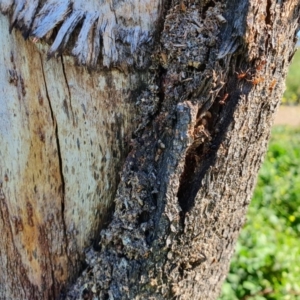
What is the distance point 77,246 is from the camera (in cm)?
152

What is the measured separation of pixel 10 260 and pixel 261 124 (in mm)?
970

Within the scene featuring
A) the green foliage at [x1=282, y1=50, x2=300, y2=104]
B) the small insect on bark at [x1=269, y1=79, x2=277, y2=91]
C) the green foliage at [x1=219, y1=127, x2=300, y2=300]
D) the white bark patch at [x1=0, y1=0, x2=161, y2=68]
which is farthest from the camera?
the green foliage at [x1=282, y1=50, x2=300, y2=104]

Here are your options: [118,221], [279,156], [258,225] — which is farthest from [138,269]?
[279,156]

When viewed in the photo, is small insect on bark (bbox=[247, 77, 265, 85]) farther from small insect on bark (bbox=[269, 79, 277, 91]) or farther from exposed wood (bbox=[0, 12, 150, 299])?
exposed wood (bbox=[0, 12, 150, 299])

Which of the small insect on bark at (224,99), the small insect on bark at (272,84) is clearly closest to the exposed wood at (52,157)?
the small insect on bark at (224,99)

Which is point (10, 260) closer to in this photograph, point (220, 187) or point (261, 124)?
point (220, 187)

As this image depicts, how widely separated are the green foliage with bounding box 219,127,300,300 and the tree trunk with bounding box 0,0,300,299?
68.1 inches

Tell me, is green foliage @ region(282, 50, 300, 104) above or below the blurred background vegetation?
below

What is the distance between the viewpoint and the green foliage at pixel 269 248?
10.3 feet

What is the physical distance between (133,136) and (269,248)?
2437 millimetres

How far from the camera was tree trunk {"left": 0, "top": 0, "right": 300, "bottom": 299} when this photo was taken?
4.10 ft

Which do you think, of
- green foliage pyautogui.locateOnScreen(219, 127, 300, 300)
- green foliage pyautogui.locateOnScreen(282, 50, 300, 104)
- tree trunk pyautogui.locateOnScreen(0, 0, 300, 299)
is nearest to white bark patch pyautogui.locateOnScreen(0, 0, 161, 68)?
tree trunk pyautogui.locateOnScreen(0, 0, 300, 299)

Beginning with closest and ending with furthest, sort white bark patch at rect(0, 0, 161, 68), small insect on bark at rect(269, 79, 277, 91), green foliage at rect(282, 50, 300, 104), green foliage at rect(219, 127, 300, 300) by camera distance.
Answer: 1. white bark patch at rect(0, 0, 161, 68)
2. small insect on bark at rect(269, 79, 277, 91)
3. green foliage at rect(219, 127, 300, 300)
4. green foliage at rect(282, 50, 300, 104)

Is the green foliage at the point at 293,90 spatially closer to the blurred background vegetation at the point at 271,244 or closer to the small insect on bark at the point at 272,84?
the blurred background vegetation at the point at 271,244
